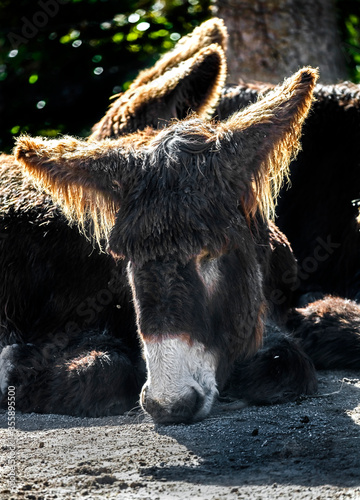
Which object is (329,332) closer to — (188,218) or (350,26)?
(188,218)

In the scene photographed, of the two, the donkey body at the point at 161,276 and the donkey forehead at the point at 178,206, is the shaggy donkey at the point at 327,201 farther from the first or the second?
the donkey forehead at the point at 178,206

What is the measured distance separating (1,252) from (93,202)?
130cm

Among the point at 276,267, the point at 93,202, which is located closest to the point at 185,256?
the point at 93,202

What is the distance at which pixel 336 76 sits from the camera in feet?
32.6

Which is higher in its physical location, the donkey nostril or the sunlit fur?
the sunlit fur

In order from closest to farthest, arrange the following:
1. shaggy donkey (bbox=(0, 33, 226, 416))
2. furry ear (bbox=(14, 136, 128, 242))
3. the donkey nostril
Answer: the donkey nostril < furry ear (bbox=(14, 136, 128, 242)) < shaggy donkey (bbox=(0, 33, 226, 416))


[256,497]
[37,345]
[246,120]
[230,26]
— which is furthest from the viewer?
[230,26]

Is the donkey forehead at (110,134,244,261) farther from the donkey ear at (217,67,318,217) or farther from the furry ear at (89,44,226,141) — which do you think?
the furry ear at (89,44,226,141)

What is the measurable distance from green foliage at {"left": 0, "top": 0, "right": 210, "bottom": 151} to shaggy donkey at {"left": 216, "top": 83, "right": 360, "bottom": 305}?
4675 millimetres

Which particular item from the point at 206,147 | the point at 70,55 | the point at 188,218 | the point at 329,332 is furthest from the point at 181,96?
the point at 70,55

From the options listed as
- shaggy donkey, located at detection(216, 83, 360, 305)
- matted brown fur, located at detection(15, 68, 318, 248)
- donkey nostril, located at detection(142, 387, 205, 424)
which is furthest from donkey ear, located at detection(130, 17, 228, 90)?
donkey nostril, located at detection(142, 387, 205, 424)

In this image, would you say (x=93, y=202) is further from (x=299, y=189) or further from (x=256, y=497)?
(x=299, y=189)

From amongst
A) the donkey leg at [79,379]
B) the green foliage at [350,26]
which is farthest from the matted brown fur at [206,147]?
the green foliage at [350,26]

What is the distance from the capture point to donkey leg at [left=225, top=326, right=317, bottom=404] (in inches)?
172
